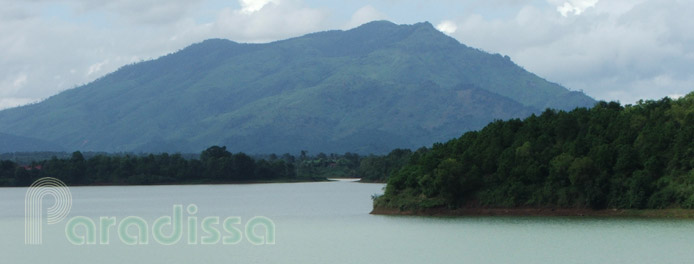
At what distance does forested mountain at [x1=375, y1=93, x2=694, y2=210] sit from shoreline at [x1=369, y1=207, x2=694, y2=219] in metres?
0.30

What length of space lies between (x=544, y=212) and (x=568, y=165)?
290 cm

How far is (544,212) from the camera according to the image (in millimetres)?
60219

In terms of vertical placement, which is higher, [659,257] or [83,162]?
[83,162]

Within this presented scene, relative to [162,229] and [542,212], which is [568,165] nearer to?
[542,212]

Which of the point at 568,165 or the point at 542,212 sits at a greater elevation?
the point at 568,165

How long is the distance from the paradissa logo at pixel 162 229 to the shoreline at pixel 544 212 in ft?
27.1

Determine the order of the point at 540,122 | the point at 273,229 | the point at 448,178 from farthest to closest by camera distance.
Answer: the point at 540,122
the point at 448,178
the point at 273,229

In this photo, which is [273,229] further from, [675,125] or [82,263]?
[675,125]

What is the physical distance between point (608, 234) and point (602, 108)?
900 inches

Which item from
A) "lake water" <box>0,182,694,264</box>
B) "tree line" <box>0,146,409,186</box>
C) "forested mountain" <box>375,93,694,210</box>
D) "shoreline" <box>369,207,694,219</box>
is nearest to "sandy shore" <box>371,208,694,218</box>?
"shoreline" <box>369,207,694,219</box>

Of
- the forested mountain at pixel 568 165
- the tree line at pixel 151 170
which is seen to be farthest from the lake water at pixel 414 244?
the tree line at pixel 151 170

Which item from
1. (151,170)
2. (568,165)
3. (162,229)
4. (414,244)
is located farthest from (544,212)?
(151,170)

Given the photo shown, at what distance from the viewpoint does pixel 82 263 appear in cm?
4203

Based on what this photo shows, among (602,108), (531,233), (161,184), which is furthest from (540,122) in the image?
(161,184)
